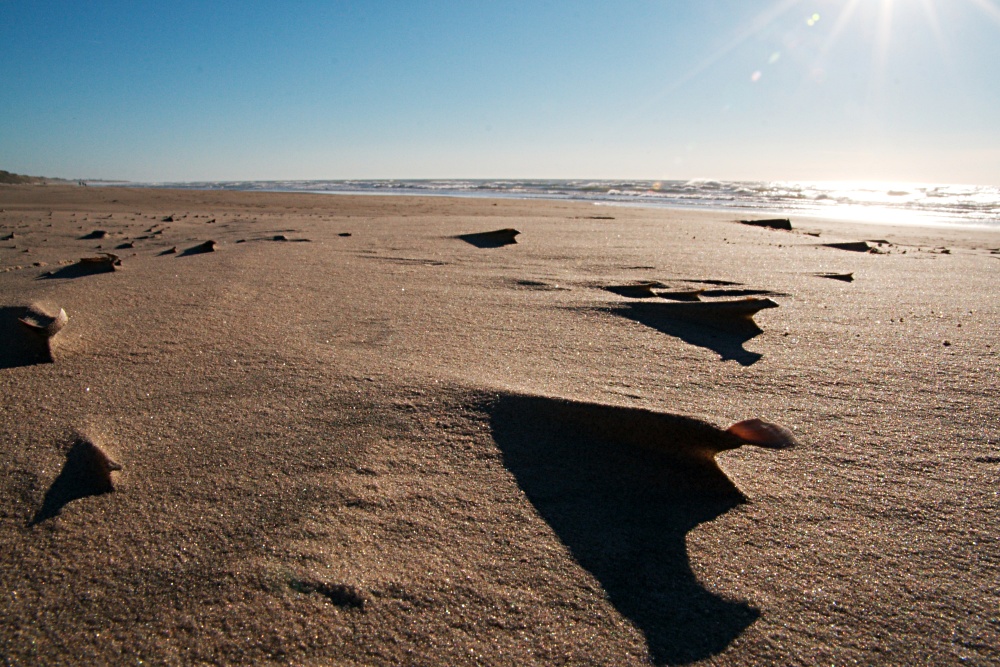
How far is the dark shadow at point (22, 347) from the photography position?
4.42 ft

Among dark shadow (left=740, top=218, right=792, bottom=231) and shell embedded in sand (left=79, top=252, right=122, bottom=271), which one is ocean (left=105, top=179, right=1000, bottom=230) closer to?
dark shadow (left=740, top=218, right=792, bottom=231)

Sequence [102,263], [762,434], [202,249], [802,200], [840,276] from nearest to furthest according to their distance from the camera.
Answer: [762,434], [102,263], [840,276], [202,249], [802,200]

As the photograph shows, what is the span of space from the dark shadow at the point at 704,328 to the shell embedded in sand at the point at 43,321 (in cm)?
155

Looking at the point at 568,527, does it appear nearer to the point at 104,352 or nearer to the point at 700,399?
the point at 700,399

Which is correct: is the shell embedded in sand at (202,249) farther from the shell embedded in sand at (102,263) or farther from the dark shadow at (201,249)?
the shell embedded in sand at (102,263)

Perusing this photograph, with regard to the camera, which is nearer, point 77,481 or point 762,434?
point 77,481

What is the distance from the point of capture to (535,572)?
802 millimetres

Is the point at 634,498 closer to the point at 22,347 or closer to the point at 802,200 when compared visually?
the point at 22,347

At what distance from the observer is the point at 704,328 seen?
1.77 metres

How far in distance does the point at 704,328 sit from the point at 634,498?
3.11ft

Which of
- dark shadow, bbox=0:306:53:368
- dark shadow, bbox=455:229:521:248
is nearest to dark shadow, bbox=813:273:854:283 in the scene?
dark shadow, bbox=455:229:521:248

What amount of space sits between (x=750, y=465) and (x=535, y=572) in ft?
1.56

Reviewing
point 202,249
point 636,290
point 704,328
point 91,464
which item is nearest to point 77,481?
point 91,464

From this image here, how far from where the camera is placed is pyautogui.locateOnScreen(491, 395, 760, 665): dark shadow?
29.2 inches
